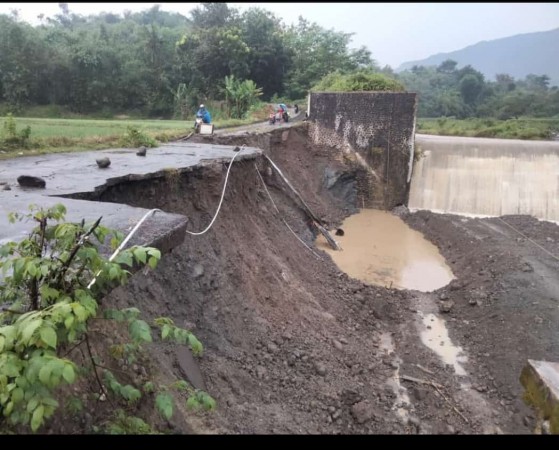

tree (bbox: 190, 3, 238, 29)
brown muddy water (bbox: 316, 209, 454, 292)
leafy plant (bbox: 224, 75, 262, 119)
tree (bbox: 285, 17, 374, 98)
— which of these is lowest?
brown muddy water (bbox: 316, 209, 454, 292)

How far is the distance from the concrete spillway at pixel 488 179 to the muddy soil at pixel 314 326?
5.01 meters

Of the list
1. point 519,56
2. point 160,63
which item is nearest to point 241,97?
point 160,63

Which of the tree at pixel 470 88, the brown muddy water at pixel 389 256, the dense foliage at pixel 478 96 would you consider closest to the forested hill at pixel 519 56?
the dense foliage at pixel 478 96

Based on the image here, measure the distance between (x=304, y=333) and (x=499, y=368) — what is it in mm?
3198

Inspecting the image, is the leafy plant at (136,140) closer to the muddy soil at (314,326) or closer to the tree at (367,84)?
Result: the muddy soil at (314,326)

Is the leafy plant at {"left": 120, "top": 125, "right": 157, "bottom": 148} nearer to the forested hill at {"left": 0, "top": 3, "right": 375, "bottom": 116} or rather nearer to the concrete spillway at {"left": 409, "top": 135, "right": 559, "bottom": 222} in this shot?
the concrete spillway at {"left": 409, "top": 135, "right": 559, "bottom": 222}

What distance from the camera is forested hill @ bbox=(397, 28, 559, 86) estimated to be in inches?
1800

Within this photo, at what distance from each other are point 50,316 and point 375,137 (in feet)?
52.9

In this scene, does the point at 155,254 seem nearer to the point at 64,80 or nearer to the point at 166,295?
the point at 166,295

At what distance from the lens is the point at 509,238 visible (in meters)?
12.6

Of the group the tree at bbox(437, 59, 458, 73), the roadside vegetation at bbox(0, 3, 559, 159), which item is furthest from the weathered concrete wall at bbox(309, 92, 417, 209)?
the tree at bbox(437, 59, 458, 73)

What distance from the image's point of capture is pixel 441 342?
8.24 meters

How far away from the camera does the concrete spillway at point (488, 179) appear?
51.3ft

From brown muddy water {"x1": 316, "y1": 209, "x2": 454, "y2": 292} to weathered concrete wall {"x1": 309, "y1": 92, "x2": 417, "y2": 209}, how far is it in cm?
171
